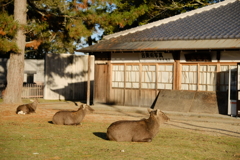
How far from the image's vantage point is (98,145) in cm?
914

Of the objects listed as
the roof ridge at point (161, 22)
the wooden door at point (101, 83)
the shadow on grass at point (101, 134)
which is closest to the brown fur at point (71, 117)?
the shadow on grass at point (101, 134)

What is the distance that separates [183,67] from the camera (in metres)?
19.3

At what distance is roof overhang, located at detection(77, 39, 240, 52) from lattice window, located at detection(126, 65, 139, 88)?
119cm

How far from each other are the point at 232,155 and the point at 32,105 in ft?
33.2

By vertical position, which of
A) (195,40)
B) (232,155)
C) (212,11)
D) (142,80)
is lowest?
(232,155)

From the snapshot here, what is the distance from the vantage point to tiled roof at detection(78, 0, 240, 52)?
19.4 m

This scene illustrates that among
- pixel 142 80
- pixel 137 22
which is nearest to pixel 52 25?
pixel 142 80

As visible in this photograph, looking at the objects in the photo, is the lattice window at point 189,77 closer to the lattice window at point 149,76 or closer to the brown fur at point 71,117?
the lattice window at point 149,76

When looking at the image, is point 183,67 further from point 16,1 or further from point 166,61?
point 16,1

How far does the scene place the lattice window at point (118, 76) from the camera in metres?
21.2

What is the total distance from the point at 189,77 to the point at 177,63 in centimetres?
90

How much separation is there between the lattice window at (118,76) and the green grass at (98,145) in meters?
9.04

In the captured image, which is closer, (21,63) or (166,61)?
(166,61)

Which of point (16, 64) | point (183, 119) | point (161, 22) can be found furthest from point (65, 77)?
point (183, 119)
